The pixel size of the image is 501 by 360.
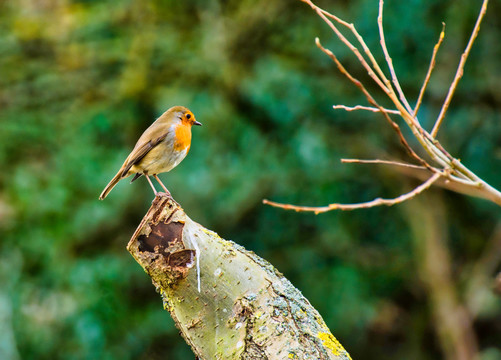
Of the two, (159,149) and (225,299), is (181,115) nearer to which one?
(159,149)

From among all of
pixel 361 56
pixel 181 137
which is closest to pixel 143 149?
pixel 181 137

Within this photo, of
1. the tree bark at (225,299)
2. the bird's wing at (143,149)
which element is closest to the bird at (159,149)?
the bird's wing at (143,149)

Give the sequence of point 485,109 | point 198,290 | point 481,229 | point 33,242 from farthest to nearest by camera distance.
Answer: point 481,229, point 485,109, point 33,242, point 198,290

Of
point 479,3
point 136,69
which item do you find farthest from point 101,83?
point 479,3

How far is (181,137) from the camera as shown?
3.05 m

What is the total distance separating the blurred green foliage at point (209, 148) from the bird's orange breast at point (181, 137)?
60.5 inches

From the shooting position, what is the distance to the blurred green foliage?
186 inches

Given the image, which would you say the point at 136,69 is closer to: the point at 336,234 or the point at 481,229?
the point at 336,234

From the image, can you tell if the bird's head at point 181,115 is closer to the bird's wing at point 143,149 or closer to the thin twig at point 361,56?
the bird's wing at point 143,149

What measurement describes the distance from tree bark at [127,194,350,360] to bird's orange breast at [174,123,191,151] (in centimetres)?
126

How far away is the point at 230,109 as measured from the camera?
4.97m

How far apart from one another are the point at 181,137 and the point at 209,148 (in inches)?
68.8

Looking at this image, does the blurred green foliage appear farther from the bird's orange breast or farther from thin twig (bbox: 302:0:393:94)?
thin twig (bbox: 302:0:393:94)

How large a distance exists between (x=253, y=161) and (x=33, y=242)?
1.88 metres
